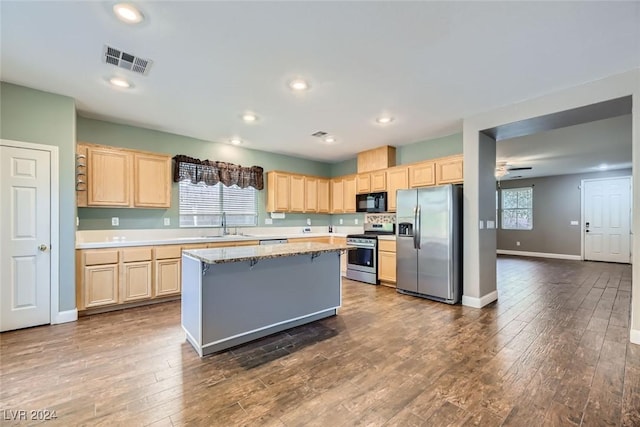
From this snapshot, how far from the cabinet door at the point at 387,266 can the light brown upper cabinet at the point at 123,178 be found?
12.1ft

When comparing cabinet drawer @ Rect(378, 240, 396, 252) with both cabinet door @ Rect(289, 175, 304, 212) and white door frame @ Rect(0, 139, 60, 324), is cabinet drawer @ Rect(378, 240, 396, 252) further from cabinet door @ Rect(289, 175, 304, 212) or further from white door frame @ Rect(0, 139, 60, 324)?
white door frame @ Rect(0, 139, 60, 324)

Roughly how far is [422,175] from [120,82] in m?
4.35

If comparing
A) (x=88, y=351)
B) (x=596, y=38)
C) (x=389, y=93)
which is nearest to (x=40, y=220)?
(x=88, y=351)

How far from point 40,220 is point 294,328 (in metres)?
3.10

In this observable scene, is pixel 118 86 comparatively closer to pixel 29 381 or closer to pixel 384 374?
pixel 29 381

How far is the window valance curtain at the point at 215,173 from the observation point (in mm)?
4805

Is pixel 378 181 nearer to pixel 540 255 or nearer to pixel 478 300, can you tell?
pixel 478 300

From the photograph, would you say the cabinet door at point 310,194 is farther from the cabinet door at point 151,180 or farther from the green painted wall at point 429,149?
the cabinet door at point 151,180

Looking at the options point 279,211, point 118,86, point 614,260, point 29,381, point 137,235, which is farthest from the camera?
point 614,260

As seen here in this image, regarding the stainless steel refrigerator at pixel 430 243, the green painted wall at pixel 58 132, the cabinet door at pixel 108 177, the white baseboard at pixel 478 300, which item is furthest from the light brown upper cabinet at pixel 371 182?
the green painted wall at pixel 58 132

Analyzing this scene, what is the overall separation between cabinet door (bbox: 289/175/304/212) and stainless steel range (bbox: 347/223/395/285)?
4.18ft

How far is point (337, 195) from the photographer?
655 centimetres

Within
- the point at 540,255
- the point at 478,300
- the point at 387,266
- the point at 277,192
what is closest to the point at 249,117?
the point at 277,192

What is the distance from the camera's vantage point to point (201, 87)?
315 cm
